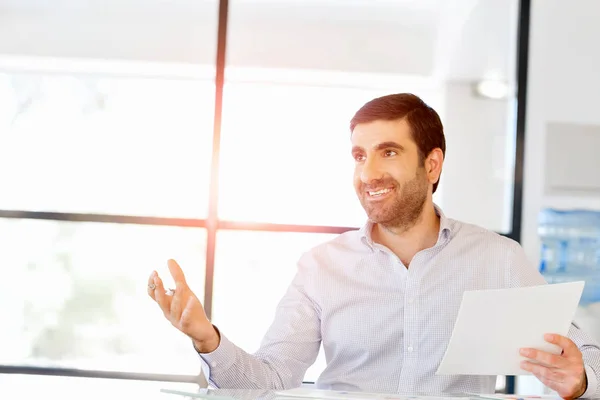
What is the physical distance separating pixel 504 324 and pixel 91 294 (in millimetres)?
2186

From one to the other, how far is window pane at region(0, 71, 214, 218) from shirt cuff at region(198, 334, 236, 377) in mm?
1626

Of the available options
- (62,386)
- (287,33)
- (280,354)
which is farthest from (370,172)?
(62,386)

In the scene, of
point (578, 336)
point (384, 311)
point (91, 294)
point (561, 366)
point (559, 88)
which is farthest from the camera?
point (559, 88)

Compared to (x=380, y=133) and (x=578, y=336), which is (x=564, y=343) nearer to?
(x=578, y=336)

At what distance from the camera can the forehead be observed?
224 cm

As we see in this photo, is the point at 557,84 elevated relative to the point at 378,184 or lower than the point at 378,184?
elevated

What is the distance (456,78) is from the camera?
11.3ft

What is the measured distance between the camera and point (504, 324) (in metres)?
1.59

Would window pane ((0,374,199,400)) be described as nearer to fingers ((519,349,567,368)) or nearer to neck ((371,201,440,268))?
neck ((371,201,440,268))

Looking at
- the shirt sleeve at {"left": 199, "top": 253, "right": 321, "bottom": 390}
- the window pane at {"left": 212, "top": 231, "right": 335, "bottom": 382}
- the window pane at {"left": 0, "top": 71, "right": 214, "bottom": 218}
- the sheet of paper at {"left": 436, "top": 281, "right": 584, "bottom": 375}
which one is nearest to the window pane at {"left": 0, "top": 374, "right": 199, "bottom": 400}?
the window pane at {"left": 212, "top": 231, "right": 335, "bottom": 382}

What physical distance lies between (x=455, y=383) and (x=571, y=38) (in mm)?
2004

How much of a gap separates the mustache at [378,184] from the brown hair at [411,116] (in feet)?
0.44

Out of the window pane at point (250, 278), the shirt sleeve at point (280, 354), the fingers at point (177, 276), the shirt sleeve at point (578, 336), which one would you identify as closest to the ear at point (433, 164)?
the shirt sleeve at point (578, 336)

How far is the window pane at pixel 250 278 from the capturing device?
132 inches
